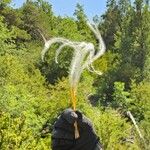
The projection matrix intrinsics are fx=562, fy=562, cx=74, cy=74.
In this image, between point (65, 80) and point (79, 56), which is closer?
point (79, 56)

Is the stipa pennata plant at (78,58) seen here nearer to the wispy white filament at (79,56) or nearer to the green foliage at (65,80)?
the wispy white filament at (79,56)

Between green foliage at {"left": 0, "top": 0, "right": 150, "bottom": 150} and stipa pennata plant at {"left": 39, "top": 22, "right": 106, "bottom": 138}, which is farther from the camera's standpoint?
green foliage at {"left": 0, "top": 0, "right": 150, "bottom": 150}

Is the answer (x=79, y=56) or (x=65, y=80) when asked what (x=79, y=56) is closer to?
(x=79, y=56)

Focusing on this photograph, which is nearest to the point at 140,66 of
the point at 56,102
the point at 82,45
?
the point at 56,102

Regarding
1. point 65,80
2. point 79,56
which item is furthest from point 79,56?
point 65,80

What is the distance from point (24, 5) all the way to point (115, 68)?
842 inches

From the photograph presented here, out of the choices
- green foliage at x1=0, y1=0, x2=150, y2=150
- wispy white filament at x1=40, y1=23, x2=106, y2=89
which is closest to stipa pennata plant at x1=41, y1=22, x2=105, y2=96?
wispy white filament at x1=40, y1=23, x2=106, y2=89

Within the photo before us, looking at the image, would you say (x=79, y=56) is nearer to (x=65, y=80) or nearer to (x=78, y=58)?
(x=78, y=58)

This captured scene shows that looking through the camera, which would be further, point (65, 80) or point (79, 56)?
point (65, 80)

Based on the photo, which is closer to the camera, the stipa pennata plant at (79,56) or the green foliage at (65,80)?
the stipa pennata plant at (79,56)

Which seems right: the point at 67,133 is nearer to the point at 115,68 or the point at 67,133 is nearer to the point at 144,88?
the point at 144,88

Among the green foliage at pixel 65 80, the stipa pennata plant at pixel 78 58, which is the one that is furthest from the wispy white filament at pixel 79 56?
the green foliage at pixel 65 80

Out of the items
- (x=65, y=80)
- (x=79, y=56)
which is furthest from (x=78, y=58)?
(x=65, y=80)

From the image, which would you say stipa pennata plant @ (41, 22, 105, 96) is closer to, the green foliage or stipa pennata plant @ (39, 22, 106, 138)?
stipa pennata plant @ (39, 22, 106, 138)
